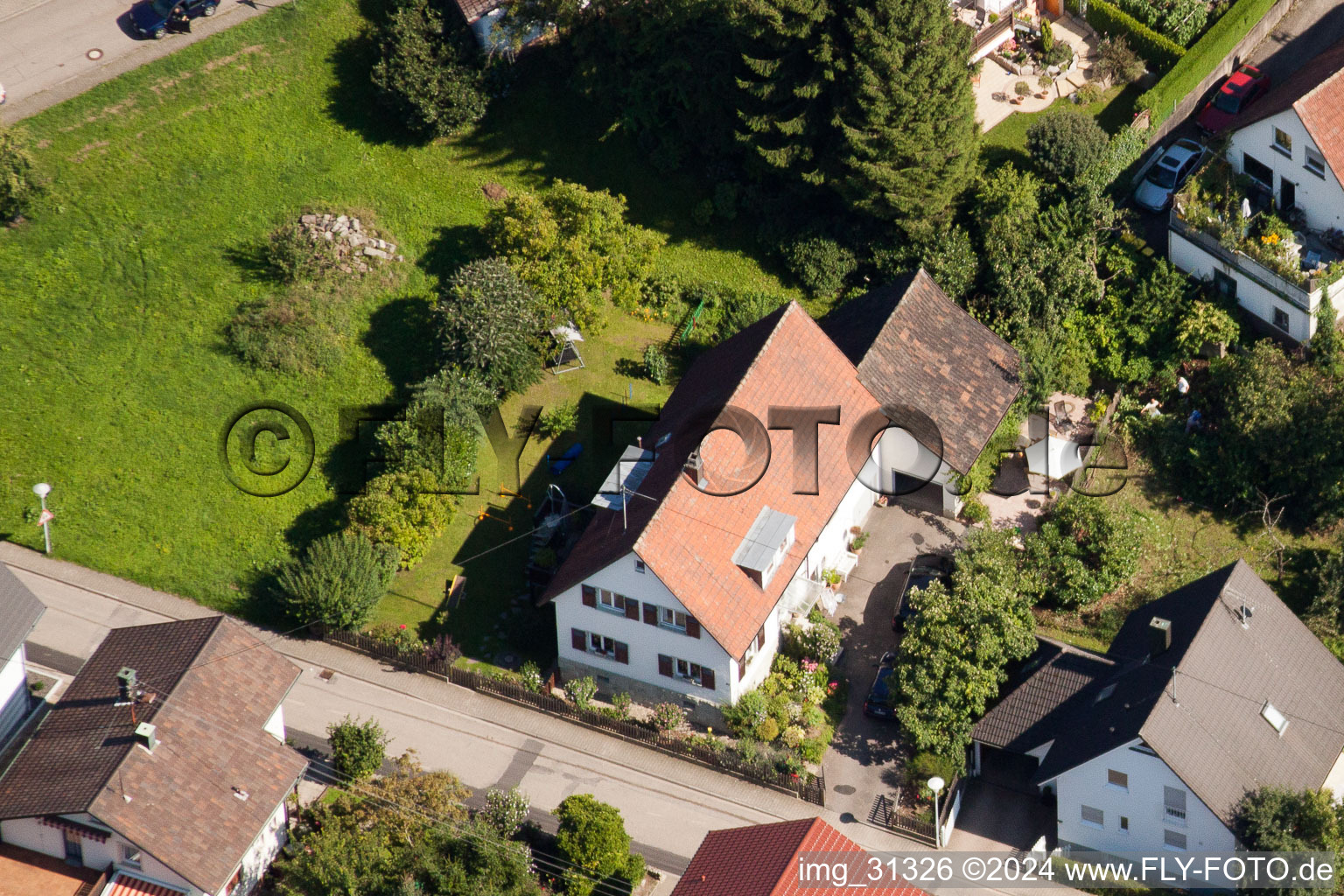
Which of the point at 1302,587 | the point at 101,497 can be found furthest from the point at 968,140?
the point at 101,497

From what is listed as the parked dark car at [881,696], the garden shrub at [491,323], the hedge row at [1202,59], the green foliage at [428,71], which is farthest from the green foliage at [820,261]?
the parked dark car at [881,696]

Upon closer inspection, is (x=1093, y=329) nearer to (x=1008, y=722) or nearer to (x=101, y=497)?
(x=1008, y=722)

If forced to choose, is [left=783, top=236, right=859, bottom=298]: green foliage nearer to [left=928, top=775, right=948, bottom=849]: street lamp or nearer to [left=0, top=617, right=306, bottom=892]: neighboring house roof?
[left=928, top=775, right=948, bottom=849]: street lamp

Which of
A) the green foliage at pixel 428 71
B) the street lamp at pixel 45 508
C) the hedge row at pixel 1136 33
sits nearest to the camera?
the street lamp at pixel 45 508

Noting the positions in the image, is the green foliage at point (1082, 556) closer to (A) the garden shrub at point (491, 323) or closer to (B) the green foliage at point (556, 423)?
(B) the green foliage at point (556, 423)

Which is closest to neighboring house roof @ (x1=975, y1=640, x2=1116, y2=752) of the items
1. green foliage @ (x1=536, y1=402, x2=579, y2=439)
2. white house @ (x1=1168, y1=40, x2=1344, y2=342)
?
white house @ (x1=1168, y1=40, x2=1344, y2=342)

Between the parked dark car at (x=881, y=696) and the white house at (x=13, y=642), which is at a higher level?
the parked dark car at (x=881, y=696)

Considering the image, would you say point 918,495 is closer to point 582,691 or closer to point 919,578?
point 919,578
